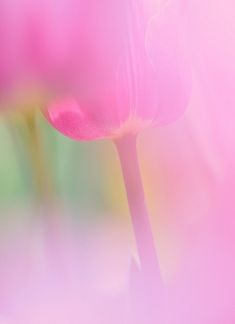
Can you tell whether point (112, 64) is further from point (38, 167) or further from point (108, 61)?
point (38, 167)

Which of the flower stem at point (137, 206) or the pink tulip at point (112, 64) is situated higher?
the pink tulip at point (112, 64)

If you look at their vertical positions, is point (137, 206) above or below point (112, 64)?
below

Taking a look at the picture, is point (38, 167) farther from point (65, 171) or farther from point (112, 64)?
point (112, 64)

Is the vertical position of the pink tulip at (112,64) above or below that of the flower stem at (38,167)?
above

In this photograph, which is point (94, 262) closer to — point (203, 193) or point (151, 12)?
point (203, 193)

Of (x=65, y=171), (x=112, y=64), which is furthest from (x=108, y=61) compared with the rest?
(x=65, y=171)
